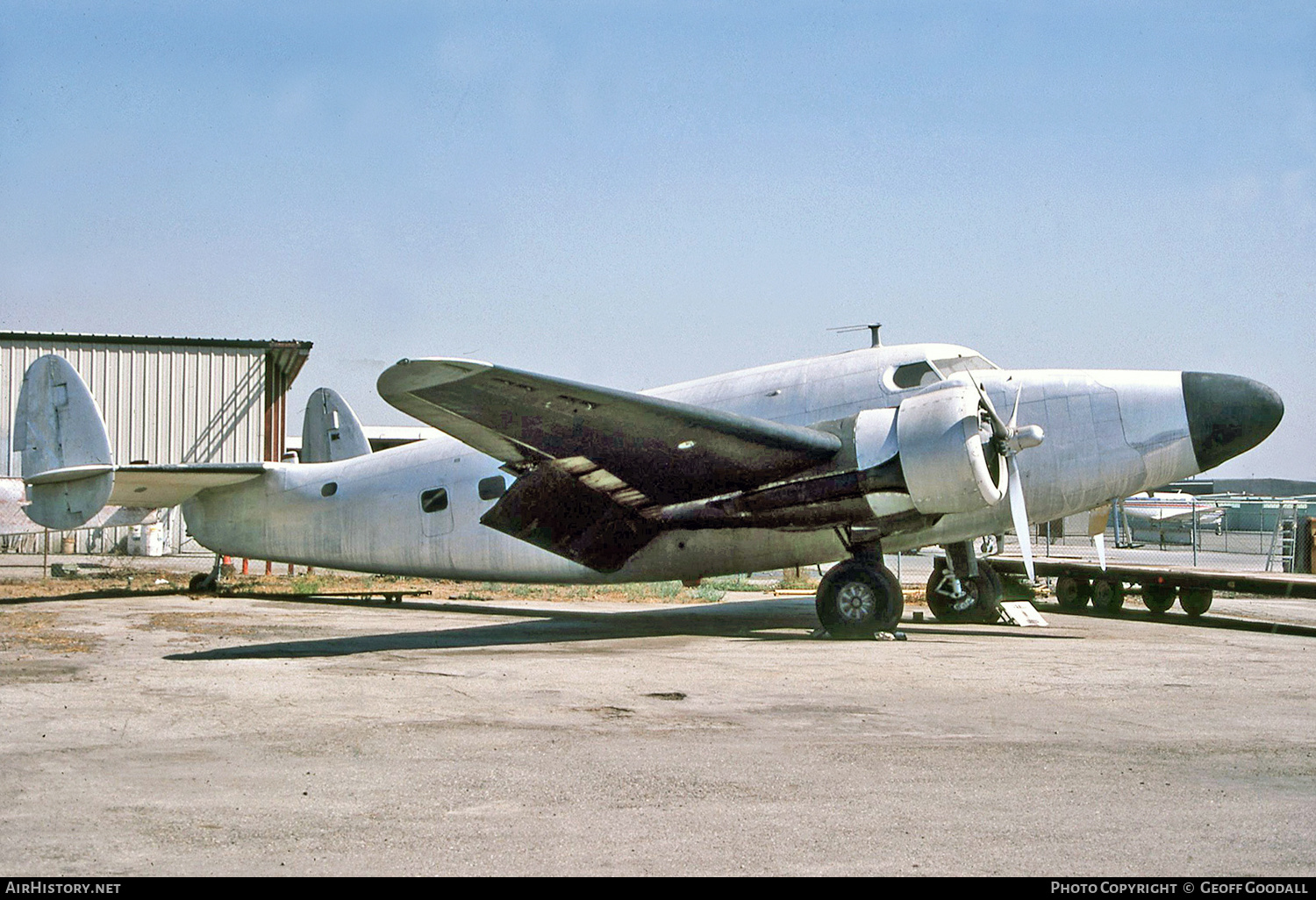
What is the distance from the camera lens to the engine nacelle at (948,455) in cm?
1080

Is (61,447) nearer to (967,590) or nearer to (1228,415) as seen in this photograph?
(967,590)

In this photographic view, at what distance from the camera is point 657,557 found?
13.5 meters

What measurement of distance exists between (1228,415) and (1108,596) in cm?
588

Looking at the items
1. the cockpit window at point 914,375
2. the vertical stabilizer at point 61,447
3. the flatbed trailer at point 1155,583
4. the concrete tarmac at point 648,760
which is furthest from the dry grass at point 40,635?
the flatbed trailer at point 1155,583

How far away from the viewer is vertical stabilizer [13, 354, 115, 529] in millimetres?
15516

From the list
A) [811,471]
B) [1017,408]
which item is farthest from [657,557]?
[1017,408]

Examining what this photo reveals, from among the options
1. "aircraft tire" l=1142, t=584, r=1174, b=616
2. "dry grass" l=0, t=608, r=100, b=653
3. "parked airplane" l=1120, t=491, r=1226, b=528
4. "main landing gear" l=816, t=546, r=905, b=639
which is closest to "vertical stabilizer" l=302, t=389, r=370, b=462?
"dry grass" l=0, t=608, r=100, b=653

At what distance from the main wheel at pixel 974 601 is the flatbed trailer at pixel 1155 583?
1617 mm

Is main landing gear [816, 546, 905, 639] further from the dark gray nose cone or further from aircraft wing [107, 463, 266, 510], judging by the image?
aircraft wing [107, 463, 266, 510]

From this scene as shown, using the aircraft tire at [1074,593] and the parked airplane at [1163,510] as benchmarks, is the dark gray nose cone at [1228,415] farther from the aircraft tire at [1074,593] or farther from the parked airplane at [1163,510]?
the parked airplane at [1163,510]

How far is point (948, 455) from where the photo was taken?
35.4 ft

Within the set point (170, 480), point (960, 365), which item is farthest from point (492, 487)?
point (960, 365)

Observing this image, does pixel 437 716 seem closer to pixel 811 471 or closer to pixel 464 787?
pixel 464 787

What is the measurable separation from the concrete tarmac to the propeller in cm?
123
